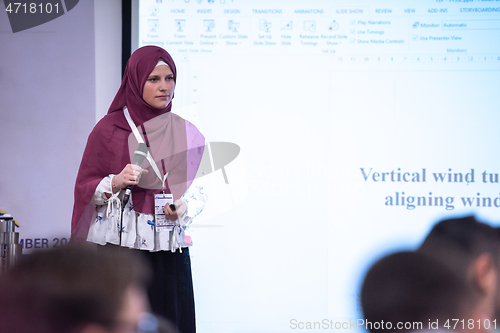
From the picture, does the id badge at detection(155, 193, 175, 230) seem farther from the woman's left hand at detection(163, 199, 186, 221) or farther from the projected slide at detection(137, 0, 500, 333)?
the projected slide at detection(137, 0, 500, 333)

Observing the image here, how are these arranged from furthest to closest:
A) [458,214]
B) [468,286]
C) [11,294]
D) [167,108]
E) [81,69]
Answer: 1. [81,69]
2. [458,214]
3. [167,108]
4. [468,286]
5. [11,294]

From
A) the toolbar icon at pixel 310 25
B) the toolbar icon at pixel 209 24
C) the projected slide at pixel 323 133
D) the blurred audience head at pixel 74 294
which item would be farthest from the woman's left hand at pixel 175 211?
the toolbar icon at pixel 310 25

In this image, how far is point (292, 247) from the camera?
7.04 feet

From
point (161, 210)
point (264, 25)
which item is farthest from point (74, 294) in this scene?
point (264, 25)

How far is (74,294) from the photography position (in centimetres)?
50

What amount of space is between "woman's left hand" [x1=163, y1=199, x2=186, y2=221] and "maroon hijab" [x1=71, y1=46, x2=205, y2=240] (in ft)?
0.31

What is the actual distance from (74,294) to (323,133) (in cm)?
180

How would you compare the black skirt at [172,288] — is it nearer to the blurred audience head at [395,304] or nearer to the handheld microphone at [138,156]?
the handheld microphone at [138,156]

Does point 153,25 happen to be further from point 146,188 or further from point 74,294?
point 74,294

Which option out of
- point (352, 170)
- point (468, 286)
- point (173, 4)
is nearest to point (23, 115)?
point (173, 4)

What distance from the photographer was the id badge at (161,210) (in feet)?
4.75

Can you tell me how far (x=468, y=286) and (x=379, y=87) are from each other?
166cm

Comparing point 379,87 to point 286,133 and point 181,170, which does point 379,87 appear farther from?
point 181,170

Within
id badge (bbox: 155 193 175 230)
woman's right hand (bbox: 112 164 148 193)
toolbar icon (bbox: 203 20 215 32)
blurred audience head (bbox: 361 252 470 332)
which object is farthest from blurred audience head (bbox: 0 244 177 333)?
toolbar icon (bbox: 203 20 215 32)
